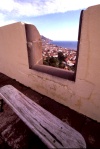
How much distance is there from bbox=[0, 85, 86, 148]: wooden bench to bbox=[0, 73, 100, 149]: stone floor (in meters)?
0.43

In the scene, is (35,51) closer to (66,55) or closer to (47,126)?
(47,126)

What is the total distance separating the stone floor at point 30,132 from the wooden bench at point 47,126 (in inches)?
16.8

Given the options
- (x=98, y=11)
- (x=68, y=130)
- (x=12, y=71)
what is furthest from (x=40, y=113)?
(x=12, y=71)

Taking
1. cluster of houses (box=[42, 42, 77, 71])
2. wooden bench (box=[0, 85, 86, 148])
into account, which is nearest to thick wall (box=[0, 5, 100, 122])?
wooden bench (box=[0, 85, 86, 148])

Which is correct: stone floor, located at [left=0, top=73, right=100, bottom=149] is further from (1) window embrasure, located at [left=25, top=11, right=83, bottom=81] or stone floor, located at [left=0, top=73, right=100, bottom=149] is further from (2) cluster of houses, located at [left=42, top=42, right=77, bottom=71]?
(2) cluster of houses, located at [left=42, top=42, right=77, bottom=71]

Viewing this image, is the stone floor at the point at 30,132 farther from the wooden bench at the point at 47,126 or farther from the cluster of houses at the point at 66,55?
the cluster of houses at the point at 66,55

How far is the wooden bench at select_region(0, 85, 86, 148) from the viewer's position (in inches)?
43.3

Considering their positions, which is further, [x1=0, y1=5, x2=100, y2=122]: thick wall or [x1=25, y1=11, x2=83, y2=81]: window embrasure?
[x1=25, y1=11, x2=83, y2=81]: window embrasure

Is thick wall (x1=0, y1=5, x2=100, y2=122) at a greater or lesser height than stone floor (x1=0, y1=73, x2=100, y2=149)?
greater

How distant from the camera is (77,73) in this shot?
196 cm

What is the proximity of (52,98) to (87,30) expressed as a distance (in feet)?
5.22

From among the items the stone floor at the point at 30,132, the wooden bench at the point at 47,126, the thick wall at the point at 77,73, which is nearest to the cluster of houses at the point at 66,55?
the thick wall at the point at 77,73

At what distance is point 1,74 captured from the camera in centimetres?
433

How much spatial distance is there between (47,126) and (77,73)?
1.02 metres
